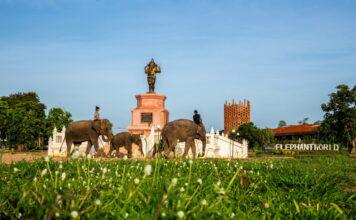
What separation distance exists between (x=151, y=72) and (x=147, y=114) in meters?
5.46

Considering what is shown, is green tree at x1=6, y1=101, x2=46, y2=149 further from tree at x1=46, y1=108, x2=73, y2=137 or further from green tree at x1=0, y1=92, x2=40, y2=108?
green tree at x1=0, y1=92, x2=40, y2=108

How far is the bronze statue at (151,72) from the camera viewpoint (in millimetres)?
31895

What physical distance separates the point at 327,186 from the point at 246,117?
65.9m

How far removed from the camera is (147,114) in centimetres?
2886

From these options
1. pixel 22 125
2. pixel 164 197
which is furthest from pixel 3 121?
pixel 164 197

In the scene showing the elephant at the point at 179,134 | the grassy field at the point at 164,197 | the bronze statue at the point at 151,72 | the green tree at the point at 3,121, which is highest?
the bronze statue at the point at 151,72

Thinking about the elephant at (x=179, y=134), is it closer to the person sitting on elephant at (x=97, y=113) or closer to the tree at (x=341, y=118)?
the person sitting on elephant at (x=97, y=113)

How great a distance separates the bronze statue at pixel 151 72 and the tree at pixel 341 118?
58.9 ft

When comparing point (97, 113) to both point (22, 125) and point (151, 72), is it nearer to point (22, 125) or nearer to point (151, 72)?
point (151, 72)

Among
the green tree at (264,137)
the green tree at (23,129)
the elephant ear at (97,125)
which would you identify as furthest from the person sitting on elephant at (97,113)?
the green tree at (264,137)

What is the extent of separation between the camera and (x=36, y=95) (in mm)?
54219

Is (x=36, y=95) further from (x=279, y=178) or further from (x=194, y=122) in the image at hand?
(x=279, y=178)

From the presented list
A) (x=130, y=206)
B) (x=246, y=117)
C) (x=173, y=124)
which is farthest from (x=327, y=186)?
(x=246, y=117)

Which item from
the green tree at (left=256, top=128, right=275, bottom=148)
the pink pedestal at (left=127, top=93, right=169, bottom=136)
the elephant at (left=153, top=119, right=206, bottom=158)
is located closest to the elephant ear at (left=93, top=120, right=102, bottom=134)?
the elephant at (left=153, top=119, right=206, bottom=158)
